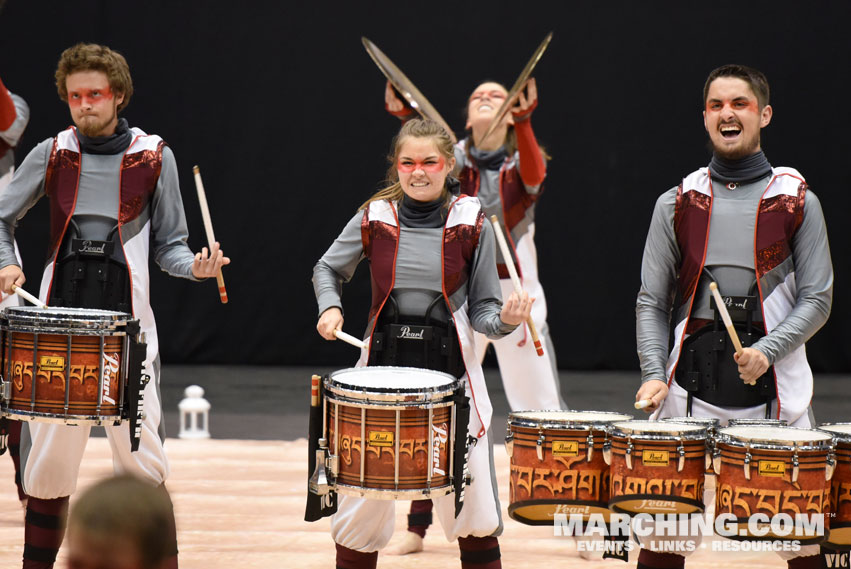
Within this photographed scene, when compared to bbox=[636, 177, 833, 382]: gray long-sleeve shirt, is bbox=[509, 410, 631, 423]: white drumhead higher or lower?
lower

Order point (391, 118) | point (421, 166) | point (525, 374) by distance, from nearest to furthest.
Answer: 1. point (421, 166)
2. point (525, 374)
3. point (391, 118)

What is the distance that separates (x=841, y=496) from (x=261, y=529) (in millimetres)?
2344

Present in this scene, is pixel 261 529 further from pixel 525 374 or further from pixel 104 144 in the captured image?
pixel 104 144

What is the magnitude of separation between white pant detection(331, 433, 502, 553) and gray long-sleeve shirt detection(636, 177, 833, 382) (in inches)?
21.1

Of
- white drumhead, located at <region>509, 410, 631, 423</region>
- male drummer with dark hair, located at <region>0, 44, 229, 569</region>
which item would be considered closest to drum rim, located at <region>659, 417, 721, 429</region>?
white drumhead, located at <region>509, 410, 631, 423</region>

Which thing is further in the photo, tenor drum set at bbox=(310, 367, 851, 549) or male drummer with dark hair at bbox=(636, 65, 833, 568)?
male drummer with dark hair at bbox=(636, 65, 833, 568)

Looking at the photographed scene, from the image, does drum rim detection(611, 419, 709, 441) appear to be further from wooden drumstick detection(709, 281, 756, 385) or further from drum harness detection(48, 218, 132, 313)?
drum harness detection(48, 218, 132, 313)

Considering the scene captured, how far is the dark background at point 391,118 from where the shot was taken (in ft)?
26.9

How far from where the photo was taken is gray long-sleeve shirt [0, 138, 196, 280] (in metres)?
3.56

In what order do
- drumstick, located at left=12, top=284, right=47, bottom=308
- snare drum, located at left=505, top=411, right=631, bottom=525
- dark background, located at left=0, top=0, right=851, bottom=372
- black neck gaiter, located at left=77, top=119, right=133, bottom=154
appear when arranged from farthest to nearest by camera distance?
dark background, located at left=0, top=0, right=851, bottom=372 < black neck gaiter, located at left=77, top=119, right=133, bottom=154 < drumstick, located at left=12, top=284, right=47, bottom=308 < snare drum, located at left=505, top=411, right=631, bottom=525

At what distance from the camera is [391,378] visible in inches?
116

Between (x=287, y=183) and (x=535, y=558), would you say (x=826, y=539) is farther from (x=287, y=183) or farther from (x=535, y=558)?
(x=287, y=183)

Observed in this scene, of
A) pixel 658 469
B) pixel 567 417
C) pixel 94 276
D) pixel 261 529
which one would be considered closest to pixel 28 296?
pixel 94 276

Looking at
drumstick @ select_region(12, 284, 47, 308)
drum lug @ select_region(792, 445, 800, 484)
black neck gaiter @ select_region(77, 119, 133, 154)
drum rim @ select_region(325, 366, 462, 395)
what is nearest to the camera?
drum lug @ select_region(792, 445, 800, 484)
